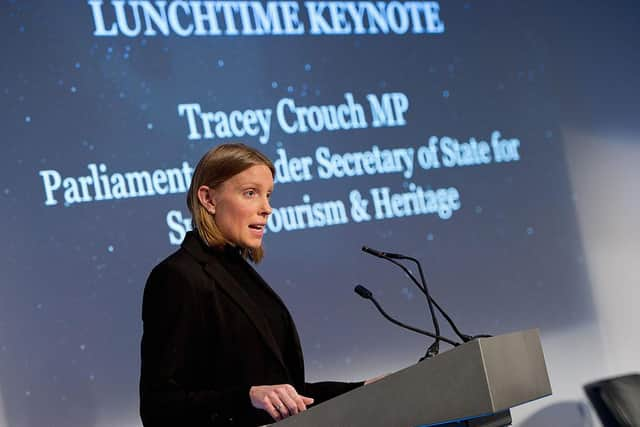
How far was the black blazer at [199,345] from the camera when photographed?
208 cm

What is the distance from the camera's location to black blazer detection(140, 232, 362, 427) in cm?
208

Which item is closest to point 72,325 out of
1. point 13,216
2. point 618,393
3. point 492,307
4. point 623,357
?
point 13,216

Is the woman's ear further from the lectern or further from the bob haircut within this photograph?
the lectern

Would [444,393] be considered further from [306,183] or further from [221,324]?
[306,183]

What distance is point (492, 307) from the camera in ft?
15.6

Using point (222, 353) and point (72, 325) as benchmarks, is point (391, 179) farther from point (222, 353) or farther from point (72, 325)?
point (222, 353)

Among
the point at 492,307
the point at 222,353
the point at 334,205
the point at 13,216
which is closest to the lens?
the point at 222,353

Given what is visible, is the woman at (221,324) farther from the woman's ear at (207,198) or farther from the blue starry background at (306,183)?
the blue starry background at (306,183)

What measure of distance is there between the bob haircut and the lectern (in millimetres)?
697

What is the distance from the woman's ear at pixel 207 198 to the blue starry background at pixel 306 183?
1592mm

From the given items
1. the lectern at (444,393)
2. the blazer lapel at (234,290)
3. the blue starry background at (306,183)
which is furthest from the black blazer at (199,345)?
the blue starry background at (306,183)

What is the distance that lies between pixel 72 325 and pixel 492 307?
211 centimetres

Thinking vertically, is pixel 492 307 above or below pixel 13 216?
below

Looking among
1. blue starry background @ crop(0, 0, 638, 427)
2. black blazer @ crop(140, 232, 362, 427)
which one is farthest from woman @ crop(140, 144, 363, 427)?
blue starry background @ crop(0, 0, 638, 427)
